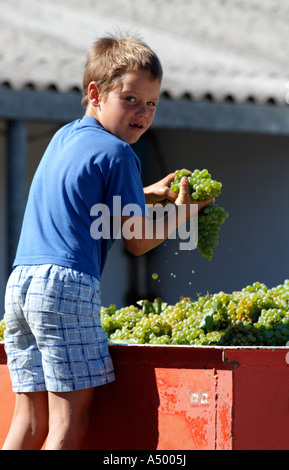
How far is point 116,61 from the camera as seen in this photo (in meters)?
2.39

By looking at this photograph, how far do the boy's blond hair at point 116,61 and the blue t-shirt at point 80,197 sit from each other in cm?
18

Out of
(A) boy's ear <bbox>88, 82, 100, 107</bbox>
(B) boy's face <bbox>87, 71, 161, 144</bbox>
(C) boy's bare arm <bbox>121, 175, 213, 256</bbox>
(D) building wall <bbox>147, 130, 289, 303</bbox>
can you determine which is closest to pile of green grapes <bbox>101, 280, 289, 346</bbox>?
(C) boy's bare arm <bbox>121, 175, 213, 256</bbox>

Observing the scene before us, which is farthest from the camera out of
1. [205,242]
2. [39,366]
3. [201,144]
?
[201,144]

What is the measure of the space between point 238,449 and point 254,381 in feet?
0.66

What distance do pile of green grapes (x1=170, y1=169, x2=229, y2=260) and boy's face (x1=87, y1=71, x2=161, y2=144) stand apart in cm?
28

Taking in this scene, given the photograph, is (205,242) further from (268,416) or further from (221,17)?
(221,17)

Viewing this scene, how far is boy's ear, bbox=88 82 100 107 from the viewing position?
2453mm

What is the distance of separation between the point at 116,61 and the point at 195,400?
109cm

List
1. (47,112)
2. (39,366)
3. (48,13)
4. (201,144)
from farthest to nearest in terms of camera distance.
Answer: (48,13) < (201,144) < (47,112) < (39,366)

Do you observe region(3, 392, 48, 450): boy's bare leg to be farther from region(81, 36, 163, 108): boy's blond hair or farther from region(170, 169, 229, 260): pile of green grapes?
region(81, 36, 163, 108): boy's blond hair

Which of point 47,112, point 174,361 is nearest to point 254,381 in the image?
point 174,361

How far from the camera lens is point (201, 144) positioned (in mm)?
8195

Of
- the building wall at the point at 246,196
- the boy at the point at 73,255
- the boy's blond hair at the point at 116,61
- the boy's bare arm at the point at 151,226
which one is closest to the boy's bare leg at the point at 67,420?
the boy at the point at 73,255

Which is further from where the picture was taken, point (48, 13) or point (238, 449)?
point (48, 13)
